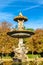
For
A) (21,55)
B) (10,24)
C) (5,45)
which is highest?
(10,24)

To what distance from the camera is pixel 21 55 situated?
31609 mm

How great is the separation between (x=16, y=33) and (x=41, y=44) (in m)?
22.4

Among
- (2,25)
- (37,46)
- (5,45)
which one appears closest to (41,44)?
(37,46)

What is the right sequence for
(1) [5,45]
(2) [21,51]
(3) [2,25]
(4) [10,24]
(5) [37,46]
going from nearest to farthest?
1. (2) [21,51]
2. (1) [5,45]
3. (5) [37,46]
4. (4) [10,24]
5. (3) [2,25]

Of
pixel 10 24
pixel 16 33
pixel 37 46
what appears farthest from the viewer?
pixel 10 24

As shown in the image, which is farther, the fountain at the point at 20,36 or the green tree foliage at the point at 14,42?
the green tree foliage at the point at 14,42

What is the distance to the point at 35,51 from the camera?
54.0 metres

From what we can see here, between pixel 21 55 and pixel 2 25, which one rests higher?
pixel 2 25

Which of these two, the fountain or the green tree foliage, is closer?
the fountain

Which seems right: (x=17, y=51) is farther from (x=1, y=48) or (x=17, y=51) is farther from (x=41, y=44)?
(x=41, y=44)

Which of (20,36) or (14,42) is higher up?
(14,42)

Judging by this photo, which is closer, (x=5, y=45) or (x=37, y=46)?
(x=5, y=45)

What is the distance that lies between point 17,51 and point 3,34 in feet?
51.7

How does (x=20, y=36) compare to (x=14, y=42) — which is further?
(x=14, y=42)
